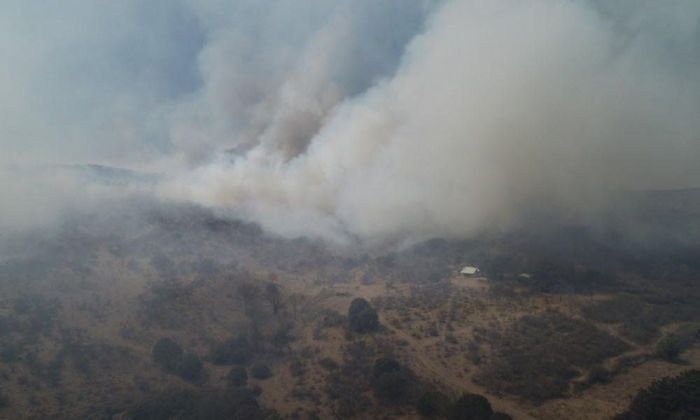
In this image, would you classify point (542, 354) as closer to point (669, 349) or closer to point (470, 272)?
point (669, 349)

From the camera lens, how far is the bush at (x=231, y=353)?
872 inches

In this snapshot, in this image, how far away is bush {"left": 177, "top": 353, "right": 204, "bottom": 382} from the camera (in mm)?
20500

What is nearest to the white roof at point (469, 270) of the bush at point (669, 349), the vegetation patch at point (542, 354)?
the vegetation patch at point (542, 354)

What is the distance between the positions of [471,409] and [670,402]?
6844 millimetres

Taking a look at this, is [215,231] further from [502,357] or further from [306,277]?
[502,357]

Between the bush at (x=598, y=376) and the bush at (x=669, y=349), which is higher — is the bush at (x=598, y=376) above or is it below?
below

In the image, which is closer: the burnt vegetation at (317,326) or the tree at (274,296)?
the burnt vegetation at (317,326)

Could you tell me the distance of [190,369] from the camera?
67.5ft

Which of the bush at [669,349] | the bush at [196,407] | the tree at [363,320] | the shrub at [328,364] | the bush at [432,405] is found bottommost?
Answer: the bush at [196,407]

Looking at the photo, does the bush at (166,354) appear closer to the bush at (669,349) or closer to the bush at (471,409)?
the bush at (471,409)

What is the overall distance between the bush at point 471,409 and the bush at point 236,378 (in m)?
10.5

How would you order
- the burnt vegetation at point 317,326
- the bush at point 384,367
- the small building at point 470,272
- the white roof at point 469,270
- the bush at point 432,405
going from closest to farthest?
the bush at point 432,405
the burnt vegetation at point 317,326
the bush at point 384,367
the small building at point 470,272
the white roof at point 469,270

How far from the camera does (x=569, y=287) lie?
98.2 ft

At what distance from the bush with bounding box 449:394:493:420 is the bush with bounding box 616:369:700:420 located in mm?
5008
